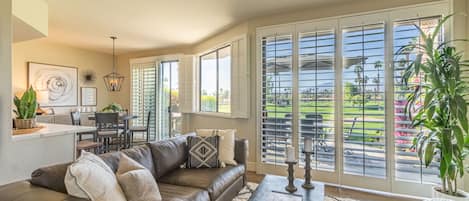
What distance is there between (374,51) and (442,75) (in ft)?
2.84

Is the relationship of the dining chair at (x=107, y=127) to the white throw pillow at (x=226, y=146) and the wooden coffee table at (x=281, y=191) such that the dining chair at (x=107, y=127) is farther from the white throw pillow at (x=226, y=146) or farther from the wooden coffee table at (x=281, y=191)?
the wooden coffee table at (x=281, y=191)

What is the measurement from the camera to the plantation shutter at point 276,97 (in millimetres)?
3633

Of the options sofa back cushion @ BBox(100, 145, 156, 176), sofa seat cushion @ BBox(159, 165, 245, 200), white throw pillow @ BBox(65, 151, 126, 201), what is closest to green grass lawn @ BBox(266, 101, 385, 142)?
sofa seat cushion @ BBox(159, 165, 245, 200)

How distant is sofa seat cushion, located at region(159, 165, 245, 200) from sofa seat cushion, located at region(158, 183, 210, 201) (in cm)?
8

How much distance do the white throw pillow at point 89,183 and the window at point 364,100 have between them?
2.88m

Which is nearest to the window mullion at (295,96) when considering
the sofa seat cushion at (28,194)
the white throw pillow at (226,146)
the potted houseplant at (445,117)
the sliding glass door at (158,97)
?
the white throw pillow at (226,146)

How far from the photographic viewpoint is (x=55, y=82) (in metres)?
5.57

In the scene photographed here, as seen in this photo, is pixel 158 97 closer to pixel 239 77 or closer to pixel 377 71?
pixel 239 77

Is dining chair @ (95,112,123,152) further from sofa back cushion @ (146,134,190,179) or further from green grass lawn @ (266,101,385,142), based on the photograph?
green grass lawn @ (266,101,385,142)

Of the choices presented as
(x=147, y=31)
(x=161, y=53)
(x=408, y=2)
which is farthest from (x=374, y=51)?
(x=161, y=53)

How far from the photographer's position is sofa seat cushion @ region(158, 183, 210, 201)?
1.88 m

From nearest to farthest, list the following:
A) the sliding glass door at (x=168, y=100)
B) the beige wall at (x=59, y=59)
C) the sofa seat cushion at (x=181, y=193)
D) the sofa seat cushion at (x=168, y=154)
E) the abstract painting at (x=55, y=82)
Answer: the sofa seat cushion at (x=181, y=193) < the sofa seat cushion at (x=168, y=154) < the beige wall at (x=59, y=59) < the abstract painting at (x=55, y=82) < the sliding glass door at (x=168, y=100)

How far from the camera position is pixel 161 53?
245 inches

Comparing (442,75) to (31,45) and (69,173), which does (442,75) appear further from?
(31,45)
